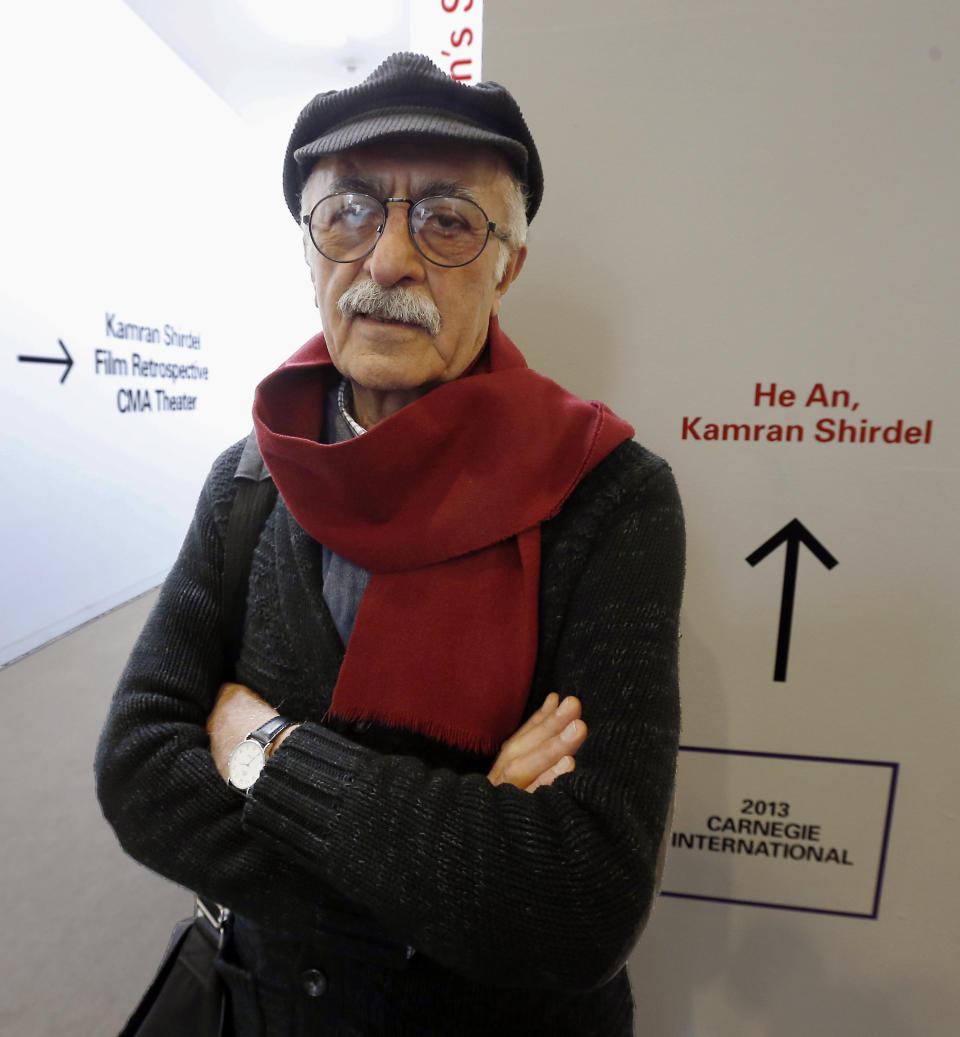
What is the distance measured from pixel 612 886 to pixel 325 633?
1.54ft

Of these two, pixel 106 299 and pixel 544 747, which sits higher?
pixel 106 299

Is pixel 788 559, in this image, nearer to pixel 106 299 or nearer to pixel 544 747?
pixel 544 747

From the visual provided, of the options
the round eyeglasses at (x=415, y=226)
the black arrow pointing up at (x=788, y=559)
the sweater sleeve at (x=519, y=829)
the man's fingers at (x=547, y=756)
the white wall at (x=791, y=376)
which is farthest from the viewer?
the black arrow pointing up at (x=788, y=559)

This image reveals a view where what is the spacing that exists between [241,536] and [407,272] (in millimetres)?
Result: 459

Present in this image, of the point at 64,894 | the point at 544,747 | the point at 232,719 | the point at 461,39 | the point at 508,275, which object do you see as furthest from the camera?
the point at 64,894

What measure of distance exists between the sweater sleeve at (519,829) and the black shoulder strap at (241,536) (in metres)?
0.27

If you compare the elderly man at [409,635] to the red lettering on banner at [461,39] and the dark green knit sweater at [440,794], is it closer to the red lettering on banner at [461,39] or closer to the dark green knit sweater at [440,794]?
the dark green knit sweater at [440,794]

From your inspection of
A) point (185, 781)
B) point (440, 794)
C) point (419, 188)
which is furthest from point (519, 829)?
point (419, 188)

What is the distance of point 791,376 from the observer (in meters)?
1.21

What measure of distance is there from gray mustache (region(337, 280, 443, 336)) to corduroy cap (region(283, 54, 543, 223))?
0.57ft

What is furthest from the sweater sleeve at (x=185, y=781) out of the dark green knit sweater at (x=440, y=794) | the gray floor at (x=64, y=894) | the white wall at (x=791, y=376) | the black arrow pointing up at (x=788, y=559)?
the gray floor at (x=64, y=894)

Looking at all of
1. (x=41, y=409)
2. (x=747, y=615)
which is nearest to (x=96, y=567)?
(x=41, y=409)

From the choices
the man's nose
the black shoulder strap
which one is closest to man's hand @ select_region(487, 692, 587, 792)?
the black shoulder strap

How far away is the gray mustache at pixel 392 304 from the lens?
0.85 meters
